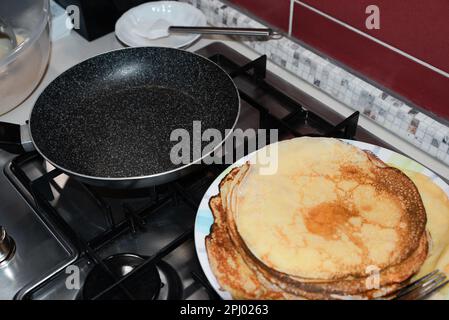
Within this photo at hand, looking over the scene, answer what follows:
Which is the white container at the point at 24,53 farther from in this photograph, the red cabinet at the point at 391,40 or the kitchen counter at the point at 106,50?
the red cabinet at the point at 391,40

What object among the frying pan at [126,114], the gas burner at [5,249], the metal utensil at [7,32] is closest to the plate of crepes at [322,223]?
the frying pan at [126,114]

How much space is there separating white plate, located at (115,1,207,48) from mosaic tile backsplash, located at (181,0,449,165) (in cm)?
6

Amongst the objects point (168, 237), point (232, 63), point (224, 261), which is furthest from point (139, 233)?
point (232, 63)

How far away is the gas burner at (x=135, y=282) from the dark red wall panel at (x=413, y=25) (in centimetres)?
49

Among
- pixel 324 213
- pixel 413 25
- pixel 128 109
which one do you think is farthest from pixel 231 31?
pixel 324 213

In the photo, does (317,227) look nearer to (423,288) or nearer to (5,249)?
(423,288)

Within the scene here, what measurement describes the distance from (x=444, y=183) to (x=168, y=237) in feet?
1.32

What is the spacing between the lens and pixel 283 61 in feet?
3.24

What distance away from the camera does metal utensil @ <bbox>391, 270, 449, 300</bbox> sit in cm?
60

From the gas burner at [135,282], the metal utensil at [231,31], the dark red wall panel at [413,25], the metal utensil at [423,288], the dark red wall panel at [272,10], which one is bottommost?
the gas burner at [135,282]

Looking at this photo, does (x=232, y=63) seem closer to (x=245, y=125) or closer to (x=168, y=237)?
(x=245, y=125)

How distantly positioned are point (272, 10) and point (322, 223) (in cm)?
50

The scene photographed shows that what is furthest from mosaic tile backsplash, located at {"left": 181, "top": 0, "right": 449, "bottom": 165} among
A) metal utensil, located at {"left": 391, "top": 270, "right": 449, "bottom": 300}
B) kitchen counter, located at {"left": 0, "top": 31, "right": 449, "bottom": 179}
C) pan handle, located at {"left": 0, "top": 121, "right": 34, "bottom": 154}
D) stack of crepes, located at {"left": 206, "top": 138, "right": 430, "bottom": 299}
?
pan handle, located at {"left": 0, "top": 121, "right": 34, "bottom": 154}

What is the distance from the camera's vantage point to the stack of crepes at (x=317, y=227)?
0.61m
